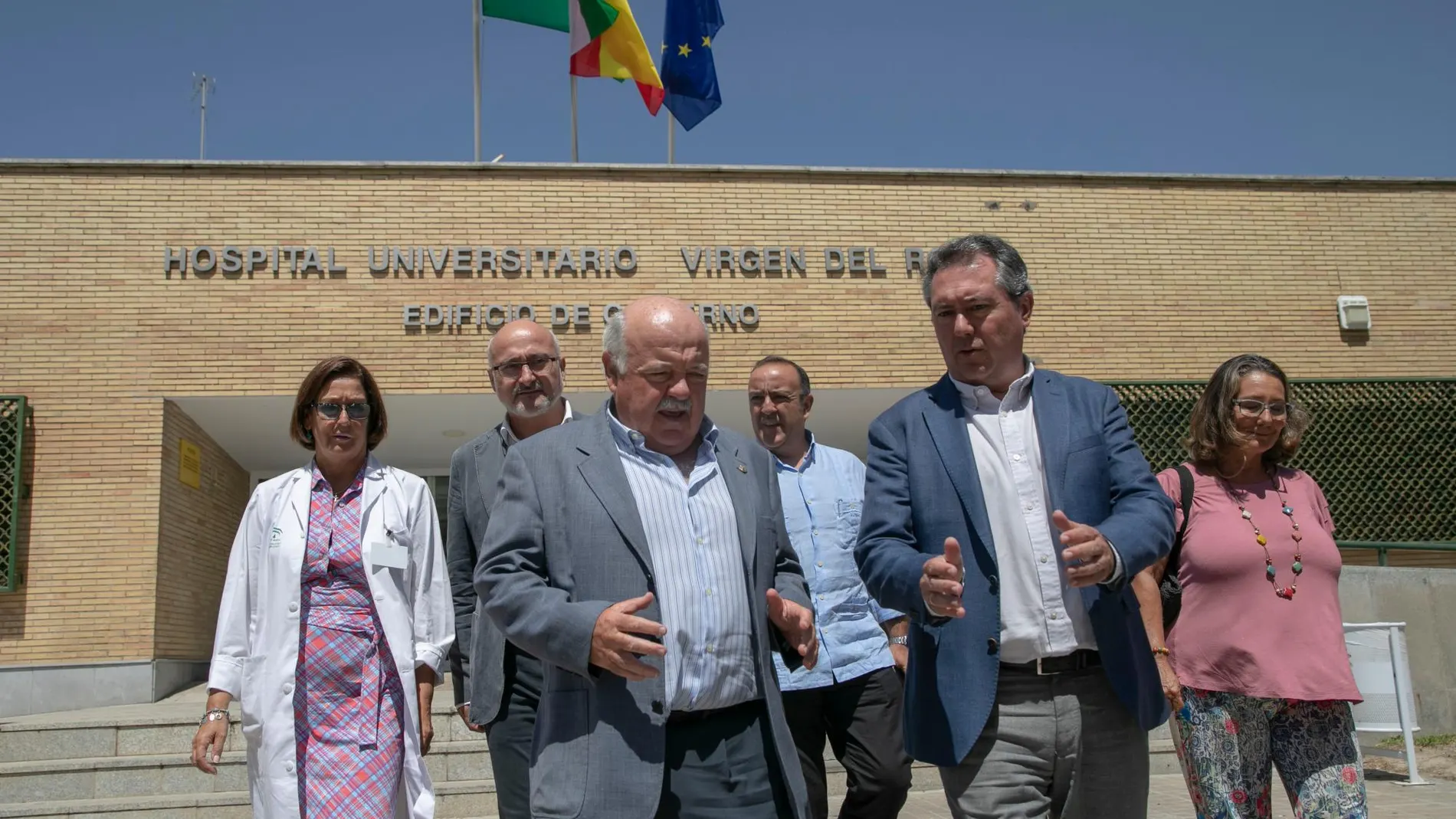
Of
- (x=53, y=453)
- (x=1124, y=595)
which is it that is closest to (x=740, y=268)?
(x=53, y=453)

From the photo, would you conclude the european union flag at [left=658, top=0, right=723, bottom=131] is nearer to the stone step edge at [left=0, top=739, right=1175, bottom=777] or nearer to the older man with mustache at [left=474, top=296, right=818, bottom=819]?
the stone step edge at [left=0, top=739, right=1175, bottom=777]

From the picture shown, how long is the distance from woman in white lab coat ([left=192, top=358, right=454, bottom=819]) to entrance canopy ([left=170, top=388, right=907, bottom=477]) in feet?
28.7

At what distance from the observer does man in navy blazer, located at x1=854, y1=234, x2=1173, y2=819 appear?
2865mm

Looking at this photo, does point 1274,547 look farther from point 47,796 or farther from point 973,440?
point 47,796

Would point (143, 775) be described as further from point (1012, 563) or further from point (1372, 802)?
point (1372, 802)

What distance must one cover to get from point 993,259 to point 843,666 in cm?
214

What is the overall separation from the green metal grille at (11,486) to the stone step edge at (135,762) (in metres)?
4.52

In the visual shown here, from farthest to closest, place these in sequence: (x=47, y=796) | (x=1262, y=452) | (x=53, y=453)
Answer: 1. (x=53, y=453)
2. (x=47, y=796)
3. (x=1262, y=452)

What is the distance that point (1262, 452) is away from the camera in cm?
399

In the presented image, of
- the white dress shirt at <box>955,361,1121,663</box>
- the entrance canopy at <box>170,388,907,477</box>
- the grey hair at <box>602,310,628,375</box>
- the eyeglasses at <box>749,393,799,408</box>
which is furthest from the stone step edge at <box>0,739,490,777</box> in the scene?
the white dress shirt at <box>955,361,1121,663</box>

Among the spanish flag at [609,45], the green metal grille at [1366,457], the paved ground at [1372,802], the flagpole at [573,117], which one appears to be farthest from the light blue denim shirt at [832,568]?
the spanish flag at [609,45]

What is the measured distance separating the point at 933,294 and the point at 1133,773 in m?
1.31

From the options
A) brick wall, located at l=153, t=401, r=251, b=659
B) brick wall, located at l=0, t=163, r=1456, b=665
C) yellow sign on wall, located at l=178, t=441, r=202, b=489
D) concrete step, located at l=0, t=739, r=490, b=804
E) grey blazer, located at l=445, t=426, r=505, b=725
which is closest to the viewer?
grey blazer, located at l=445, t=426, r=505, b=725

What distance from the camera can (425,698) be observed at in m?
4.00
